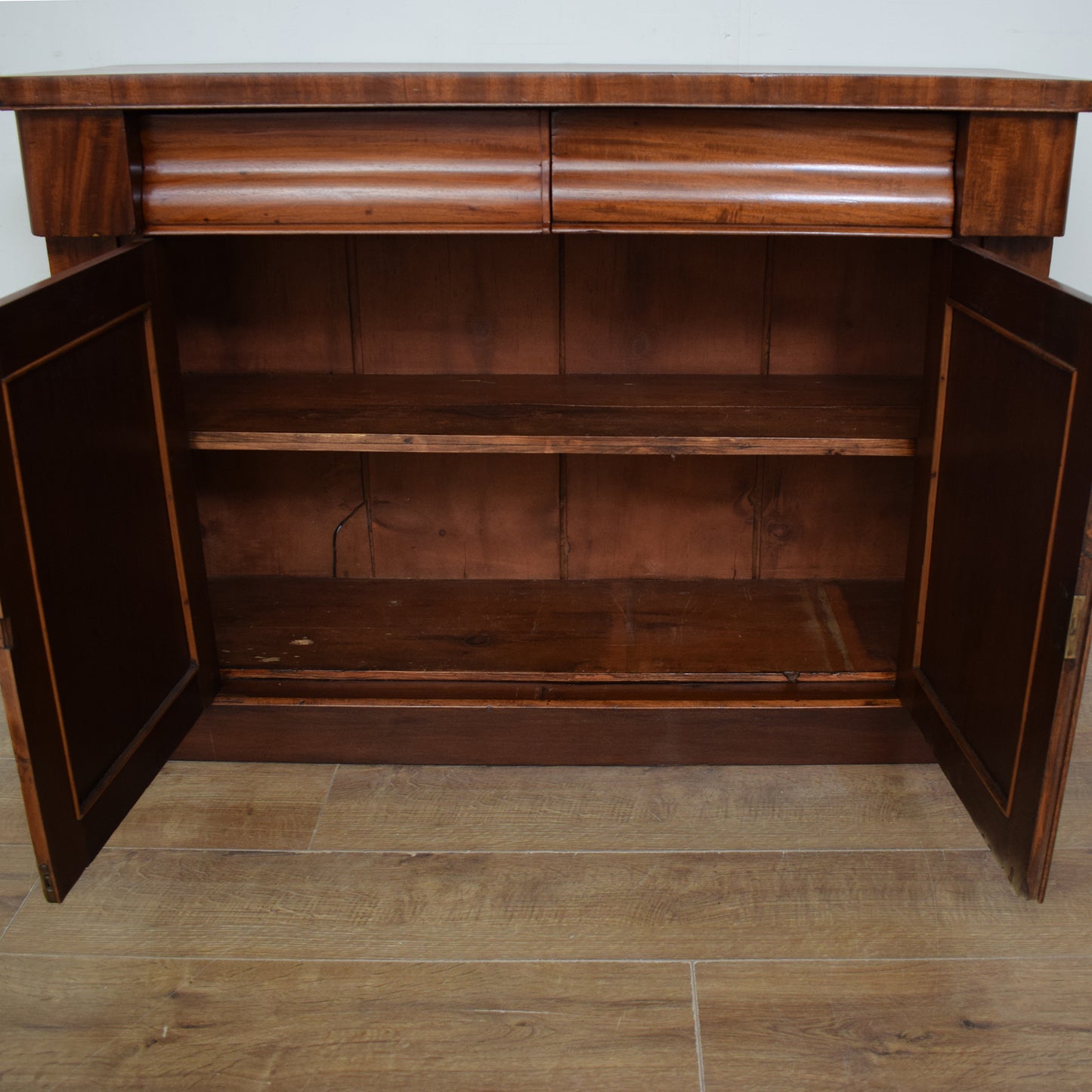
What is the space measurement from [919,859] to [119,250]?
1335 millimetres

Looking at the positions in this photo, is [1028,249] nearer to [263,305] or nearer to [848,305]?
[848,305]

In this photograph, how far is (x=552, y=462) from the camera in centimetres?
206

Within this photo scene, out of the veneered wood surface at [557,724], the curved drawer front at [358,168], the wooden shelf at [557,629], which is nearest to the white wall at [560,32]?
the curved drawer front at [358,168]

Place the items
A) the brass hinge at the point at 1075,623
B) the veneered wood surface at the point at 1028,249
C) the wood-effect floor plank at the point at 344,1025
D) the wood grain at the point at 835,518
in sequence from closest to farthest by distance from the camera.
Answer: the brass hinge at the point at 1075,623, the wood-effect floor plank at the point at 344,1025, the veneered wood surface at the point at 1028,249, the wood grain at the point at 835,518

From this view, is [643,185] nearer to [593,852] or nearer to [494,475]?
[494,475]

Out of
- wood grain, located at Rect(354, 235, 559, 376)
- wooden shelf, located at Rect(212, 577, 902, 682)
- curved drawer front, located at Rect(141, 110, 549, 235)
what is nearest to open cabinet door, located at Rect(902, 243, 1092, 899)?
wooden shelf, located at Rect(212, 577, 902, 682)

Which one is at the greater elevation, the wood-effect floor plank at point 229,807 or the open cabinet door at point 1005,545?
the open cabinet door at point 1005,545

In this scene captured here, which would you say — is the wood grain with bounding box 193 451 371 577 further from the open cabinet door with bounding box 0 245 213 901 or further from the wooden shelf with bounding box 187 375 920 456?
the open cabinet door with bounding box 0 245 213 901

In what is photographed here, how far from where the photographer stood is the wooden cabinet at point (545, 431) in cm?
127

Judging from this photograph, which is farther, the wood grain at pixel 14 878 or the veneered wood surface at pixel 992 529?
the wood grain at pixel 14 878

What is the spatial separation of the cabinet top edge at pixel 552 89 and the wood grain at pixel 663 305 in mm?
528

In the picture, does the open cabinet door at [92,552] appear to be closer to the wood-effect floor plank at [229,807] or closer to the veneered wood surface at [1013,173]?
the wood-effect floor plank at [229,807]

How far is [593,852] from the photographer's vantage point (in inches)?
63.1

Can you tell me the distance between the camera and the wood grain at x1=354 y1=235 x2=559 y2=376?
1.93m
